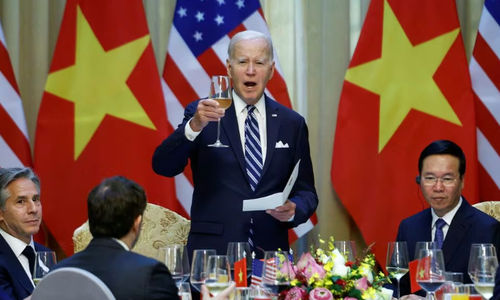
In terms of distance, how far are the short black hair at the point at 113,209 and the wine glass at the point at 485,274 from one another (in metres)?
1.26

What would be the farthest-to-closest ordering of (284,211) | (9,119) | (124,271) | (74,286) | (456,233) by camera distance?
(9,119), (456,233), (284,211), (124,271), (74,286)

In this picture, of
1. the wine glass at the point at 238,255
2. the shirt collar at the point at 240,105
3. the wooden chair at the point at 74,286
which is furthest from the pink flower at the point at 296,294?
the shirt collar at the point at 240,105

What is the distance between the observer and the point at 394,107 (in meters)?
5.44

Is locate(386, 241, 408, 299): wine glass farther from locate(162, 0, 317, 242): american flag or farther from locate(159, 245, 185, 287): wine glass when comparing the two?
locate(162, 0, 317, 242): american flag

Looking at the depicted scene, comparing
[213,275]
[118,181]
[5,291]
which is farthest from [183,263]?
[5,291]

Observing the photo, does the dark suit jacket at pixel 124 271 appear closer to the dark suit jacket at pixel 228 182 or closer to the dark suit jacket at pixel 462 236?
the dark suit jacket at pixel 228 182

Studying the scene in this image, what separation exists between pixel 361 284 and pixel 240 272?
49 centimetres

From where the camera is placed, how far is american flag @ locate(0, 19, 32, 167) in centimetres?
523

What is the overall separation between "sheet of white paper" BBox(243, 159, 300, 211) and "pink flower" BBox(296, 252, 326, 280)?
820 mm

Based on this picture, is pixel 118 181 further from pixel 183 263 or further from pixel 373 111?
pixel 373 111

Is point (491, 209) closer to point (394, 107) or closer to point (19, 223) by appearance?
point (394, 107)

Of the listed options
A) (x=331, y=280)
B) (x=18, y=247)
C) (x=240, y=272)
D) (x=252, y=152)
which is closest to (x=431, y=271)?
(x=331, y=280)

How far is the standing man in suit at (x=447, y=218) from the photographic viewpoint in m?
3.94

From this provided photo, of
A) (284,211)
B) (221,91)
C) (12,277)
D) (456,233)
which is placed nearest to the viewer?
(12,277)
